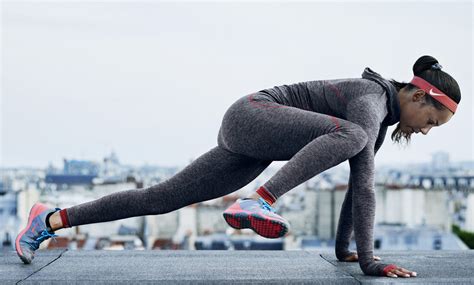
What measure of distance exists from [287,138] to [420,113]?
39 centimetres

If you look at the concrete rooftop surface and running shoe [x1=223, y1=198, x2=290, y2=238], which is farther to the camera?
the concrete rooftop surface

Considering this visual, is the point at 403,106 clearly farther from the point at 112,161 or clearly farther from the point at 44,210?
the point at 112,161

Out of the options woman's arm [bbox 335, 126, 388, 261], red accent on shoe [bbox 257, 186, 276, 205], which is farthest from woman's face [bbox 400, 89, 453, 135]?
red accent on shoe [bbox 257, 186, 276, 205]

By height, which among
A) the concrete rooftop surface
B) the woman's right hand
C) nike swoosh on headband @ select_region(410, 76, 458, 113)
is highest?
nike swoosh on headband @ select_region(410, 76, 458, 113)

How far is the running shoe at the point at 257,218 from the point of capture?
1897 mm

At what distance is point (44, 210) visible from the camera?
2467 millimetres

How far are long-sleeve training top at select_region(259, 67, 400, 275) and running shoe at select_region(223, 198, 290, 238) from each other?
0.31m

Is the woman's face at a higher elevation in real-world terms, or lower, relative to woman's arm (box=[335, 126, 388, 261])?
higher

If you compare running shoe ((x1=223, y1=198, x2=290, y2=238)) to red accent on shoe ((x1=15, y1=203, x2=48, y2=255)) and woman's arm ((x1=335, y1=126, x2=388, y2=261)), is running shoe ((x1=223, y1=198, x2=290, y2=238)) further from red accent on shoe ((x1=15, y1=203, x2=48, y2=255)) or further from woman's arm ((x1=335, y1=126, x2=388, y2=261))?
red accent on shoe ((x1=15, y1=203, x2=48, y2=255))

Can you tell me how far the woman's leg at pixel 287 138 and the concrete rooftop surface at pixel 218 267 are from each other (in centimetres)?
29

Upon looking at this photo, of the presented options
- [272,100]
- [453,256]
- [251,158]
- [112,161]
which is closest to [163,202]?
[251,158]

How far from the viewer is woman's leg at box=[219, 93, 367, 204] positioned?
2.03 meters

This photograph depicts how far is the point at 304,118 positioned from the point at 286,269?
0.48 metres

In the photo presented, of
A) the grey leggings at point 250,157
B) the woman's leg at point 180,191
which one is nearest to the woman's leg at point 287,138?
the grey leggings at point 250,157
